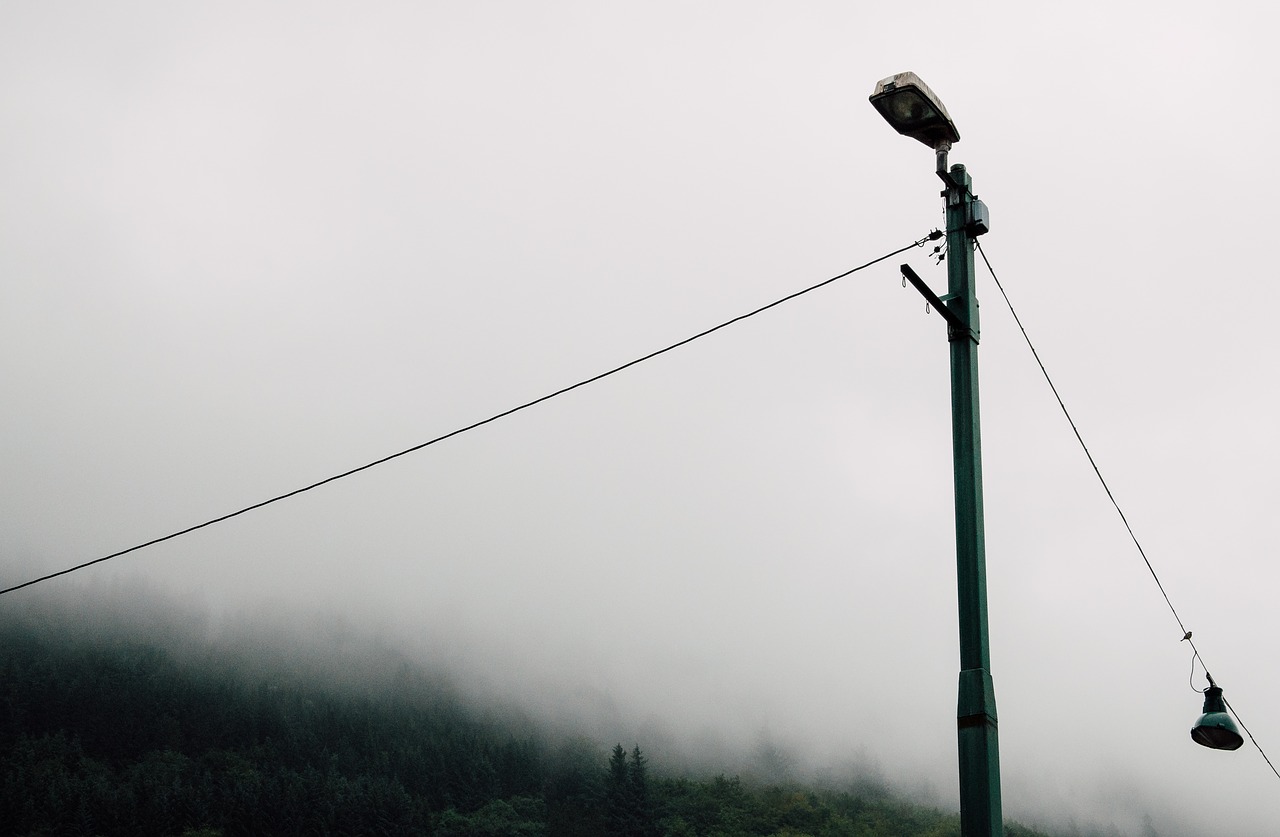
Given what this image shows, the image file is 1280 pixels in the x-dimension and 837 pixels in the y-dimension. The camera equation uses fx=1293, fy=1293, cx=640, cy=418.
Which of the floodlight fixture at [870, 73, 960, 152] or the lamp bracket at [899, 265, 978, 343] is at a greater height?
the floodlight fixture at [870, 73, 960, 152]

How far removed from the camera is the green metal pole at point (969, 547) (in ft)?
24.1

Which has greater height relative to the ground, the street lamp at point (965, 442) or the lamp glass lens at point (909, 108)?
the lamp glass lens at point (909, 108)

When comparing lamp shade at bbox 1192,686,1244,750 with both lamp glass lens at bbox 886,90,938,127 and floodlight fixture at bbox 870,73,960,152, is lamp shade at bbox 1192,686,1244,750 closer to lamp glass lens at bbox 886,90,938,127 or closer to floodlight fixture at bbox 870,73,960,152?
floodlight fixture at bbox 870,73,960,152

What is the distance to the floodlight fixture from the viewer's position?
9.41 meters

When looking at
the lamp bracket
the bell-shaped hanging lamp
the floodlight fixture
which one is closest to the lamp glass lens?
the floodlight fixture

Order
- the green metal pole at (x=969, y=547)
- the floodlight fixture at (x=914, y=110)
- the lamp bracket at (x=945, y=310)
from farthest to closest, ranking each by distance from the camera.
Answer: the floodlight fixture at (x=914, y=110)
the lamp bracket at (x=945, y=310)
the green metal pole at (x=969, y=547)

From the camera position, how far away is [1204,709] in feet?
39.0

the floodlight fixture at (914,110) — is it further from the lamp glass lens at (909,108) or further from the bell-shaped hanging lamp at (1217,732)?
the bell-shaped hanging lamp at (1217,732)

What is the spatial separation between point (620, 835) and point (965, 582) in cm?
19578

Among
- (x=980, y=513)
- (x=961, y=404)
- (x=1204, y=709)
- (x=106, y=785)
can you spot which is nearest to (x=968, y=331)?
(x=961, y=404)

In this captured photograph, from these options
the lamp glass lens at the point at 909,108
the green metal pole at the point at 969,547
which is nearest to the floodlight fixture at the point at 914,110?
the lamp glass lens at the point at 909,108

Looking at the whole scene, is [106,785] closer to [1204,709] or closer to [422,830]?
[422,830]

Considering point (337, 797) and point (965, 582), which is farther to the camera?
point (337, 797)

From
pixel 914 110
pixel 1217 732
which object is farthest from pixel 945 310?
pixel 1217 732
